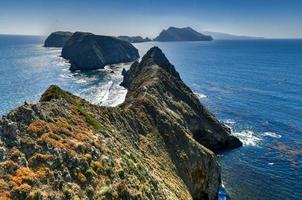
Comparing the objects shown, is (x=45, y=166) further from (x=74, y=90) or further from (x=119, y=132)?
(x=74, y=90)

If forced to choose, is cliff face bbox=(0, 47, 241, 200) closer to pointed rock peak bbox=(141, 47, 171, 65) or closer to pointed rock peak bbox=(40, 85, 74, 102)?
pointed rock peak bbox=(40, 85, 74, 102)

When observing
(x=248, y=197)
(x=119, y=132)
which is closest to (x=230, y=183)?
(x=248, y=197)

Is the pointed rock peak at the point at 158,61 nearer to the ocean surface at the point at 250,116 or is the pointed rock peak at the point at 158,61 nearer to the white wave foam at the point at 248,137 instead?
the ocean surface at the point at 250,116

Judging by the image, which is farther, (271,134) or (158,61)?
(158,61)

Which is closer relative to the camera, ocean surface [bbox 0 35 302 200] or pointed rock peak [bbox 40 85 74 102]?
pointed rock peak [bbox 40 85 74 102]

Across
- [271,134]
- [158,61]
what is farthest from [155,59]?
[271,134]

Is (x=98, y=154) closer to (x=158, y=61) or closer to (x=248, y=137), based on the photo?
(x=248, y=137)

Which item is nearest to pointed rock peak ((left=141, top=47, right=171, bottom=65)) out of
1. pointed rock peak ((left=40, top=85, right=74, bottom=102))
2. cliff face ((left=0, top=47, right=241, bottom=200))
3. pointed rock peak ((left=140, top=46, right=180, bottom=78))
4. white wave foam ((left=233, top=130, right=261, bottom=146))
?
pointed rock peak ((left=140, top=46, right=180, bottom=78))
